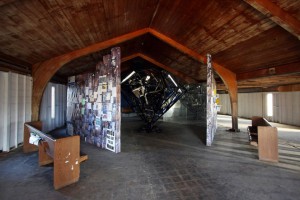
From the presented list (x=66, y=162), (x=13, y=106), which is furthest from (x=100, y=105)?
(x=66, y=162)

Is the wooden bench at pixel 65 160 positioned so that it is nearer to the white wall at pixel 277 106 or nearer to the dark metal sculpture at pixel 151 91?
the dark metal sculpture at pixel 151 91

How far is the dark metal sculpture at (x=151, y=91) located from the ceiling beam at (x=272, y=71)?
2.80m

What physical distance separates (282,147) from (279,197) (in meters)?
3.59

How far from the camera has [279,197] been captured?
8.76 feet

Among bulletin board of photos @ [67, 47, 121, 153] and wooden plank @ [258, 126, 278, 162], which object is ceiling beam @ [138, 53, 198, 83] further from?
wooden plank @ [258, 126, 278, 162]

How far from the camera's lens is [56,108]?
820 cm

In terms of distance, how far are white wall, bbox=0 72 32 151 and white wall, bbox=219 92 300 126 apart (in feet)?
43.9

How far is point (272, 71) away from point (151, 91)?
498 cm

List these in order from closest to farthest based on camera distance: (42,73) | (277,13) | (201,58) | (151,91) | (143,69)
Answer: (277,13) < (42,73) < (201,58) < (143,69) < (151,91)

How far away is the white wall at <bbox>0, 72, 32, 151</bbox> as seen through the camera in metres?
4.58

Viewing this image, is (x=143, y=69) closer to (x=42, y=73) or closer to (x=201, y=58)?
(x=201, y=58)

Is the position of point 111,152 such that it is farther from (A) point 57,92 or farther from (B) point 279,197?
(A) point 57,92

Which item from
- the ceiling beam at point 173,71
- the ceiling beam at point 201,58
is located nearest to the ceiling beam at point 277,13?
the ceiling beam at point 201,58

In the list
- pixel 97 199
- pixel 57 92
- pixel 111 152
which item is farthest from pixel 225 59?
pixel 57 92
